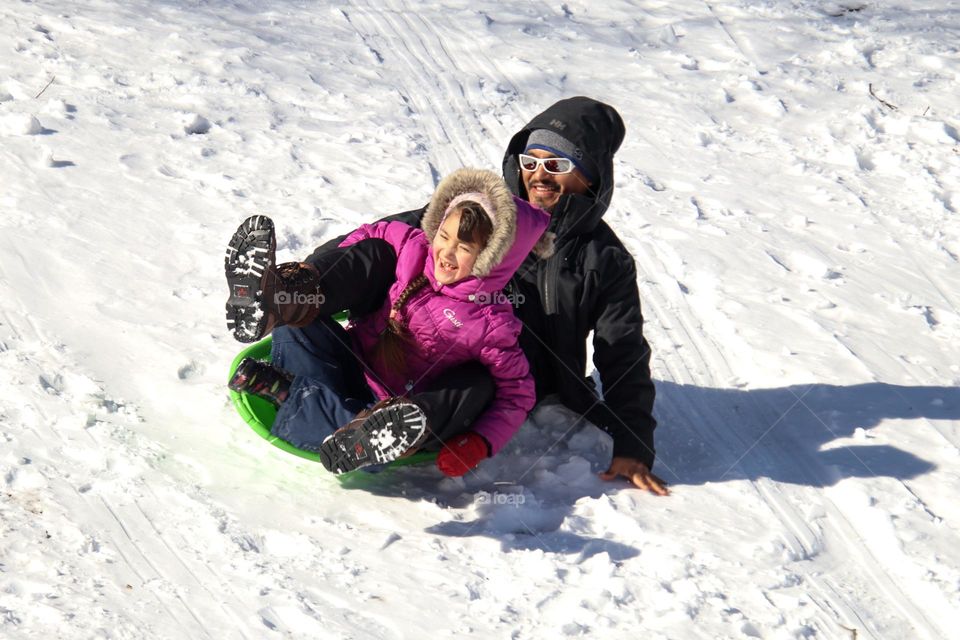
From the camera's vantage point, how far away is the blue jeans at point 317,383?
3.22 meters

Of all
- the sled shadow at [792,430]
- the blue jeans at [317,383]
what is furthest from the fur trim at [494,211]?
the sled shadow at [792,430]

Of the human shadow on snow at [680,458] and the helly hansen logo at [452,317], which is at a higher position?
the helly hansen logo at [452,317]

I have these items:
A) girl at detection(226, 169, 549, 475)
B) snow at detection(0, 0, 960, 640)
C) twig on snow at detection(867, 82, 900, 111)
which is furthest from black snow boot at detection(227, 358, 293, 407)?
twig on snow at detection(867, 82, 900, 111)

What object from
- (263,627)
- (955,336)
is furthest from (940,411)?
(263,627)

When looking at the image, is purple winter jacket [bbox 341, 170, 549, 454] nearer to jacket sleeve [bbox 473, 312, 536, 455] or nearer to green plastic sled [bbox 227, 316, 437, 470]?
jacket sleeve [bbox 473, 312, 536, 455]

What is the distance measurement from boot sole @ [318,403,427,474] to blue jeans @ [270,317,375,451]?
0.75ft

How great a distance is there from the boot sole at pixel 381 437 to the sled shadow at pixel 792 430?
41.0 inches

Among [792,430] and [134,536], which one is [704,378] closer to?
[792,430]

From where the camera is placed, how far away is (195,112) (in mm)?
5543

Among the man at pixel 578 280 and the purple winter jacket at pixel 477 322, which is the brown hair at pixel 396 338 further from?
the man at pixel 578 280

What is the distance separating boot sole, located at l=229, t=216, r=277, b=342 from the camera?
295cm

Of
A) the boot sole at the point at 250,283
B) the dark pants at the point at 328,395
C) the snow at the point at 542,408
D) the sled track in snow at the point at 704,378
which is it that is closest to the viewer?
the snow at the point at 542,408

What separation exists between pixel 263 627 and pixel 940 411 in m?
2.63

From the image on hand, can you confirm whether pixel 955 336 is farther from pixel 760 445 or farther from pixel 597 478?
pixel 597 478
